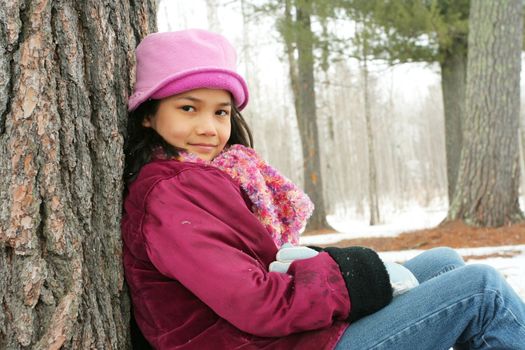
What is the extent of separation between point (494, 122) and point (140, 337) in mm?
5416

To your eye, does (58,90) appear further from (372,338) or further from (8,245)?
(372,338)

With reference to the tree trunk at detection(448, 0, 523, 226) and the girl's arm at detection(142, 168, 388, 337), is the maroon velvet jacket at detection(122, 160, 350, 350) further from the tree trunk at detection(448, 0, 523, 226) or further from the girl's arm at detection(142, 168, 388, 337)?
the tree trunk at detection(448, 0, 523, 226)

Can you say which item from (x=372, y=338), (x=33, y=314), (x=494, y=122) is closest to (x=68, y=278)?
(x=33, y=314)

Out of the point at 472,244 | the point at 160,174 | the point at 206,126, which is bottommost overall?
the point at 472,244

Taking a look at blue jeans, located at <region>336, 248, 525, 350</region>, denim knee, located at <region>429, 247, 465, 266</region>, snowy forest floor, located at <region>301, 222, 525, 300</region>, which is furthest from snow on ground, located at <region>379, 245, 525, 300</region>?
blue jeans, located at <region>336, 248, 525, 350</region>

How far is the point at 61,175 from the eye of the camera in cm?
138

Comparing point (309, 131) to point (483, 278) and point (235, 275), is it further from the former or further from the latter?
point (235, 275)

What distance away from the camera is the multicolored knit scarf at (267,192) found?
5.52ft

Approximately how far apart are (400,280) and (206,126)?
793 millimetres

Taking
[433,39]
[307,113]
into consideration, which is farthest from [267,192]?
[307,113]

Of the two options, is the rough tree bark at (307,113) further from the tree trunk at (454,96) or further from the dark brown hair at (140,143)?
the dark brown hair at (140,143)

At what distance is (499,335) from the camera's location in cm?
143

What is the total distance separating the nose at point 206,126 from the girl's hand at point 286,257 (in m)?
0.47

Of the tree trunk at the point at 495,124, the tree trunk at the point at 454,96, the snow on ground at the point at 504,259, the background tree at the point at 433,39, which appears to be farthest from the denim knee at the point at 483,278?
the tree trunk at the point at 454,96
